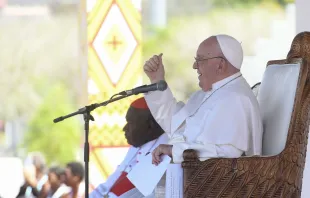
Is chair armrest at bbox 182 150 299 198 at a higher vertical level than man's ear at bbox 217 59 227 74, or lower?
lower

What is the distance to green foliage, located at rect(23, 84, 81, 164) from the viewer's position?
6.17m

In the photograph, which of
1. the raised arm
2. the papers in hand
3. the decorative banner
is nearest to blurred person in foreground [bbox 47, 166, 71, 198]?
the decorative banner

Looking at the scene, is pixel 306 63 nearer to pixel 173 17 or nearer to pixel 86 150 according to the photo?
pixel 86 150

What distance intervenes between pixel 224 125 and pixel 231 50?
0.41 metres

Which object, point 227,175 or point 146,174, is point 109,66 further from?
point 227,175

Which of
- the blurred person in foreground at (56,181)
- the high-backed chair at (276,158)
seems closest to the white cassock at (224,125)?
the high-backed chair at (276,158)

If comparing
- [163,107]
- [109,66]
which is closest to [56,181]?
[109,66]

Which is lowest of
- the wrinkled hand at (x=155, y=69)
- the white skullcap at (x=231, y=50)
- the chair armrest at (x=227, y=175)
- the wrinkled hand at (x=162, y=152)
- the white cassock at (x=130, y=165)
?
the white cassock at (x=130, y=165)

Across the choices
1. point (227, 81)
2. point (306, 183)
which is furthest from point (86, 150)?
point (306, 183)

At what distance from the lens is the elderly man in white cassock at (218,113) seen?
363 centimetres

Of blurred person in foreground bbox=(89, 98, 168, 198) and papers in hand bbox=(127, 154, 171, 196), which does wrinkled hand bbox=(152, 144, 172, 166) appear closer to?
papers in hand bbox=(127, 154, 171, 196)

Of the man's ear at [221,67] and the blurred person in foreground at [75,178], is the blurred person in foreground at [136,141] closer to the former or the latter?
the man's ear at [221,67]

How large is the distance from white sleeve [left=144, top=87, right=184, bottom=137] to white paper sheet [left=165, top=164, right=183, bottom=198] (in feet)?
1.98

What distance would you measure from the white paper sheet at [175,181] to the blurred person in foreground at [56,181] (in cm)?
272
